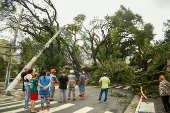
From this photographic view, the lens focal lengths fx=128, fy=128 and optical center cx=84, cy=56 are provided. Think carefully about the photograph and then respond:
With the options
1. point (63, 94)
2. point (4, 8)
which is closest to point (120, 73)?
point (63, 94)

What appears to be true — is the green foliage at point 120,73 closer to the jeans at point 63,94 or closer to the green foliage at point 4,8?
the jeans at point 63,94

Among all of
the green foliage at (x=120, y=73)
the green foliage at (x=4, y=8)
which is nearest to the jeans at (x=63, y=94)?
the green foliage at (x=120, y=73)

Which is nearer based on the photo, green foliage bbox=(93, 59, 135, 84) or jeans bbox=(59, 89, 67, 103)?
jeans bbox=(59, 89, 67, 103)

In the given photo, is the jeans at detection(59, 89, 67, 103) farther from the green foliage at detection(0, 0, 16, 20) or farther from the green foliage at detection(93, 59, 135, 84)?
the green foliage at detection(0, 0, 16, 20)

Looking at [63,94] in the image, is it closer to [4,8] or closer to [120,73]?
[120,73]

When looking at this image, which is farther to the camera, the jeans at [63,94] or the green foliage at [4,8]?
the green foliage at [4,8]

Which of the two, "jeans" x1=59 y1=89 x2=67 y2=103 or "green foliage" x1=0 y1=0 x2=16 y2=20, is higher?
"green foliage" x1=0 y1=0 x2=16 y2=20

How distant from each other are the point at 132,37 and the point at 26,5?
21086mm

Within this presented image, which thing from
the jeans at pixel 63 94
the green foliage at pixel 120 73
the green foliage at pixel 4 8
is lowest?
the jeans at pixel 63 94

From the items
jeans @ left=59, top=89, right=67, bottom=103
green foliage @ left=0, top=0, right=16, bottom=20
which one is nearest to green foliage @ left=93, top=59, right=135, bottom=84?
jeans @ left=59, top=89, right=67, bottom=103

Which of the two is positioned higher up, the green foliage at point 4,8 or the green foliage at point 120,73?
the green foliage at point 4,8

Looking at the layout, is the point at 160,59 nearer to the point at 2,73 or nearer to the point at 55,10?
the point at 55,10

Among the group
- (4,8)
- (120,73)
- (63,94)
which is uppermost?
(4,8)

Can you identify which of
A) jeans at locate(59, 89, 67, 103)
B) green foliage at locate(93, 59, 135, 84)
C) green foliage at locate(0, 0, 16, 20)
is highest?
green foliage at locate(0, 0, 16, 20)
